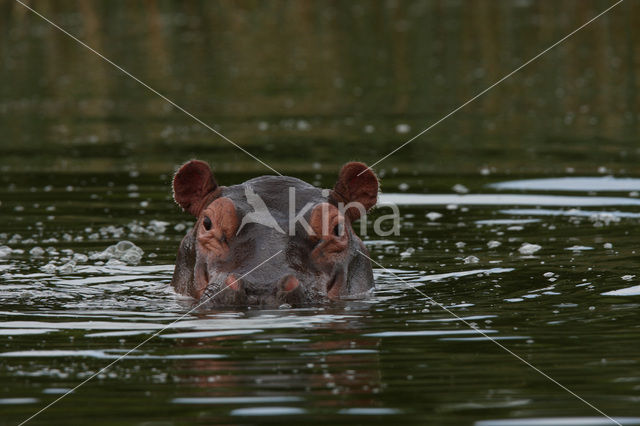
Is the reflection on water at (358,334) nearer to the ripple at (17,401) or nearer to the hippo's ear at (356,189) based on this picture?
the ripple at (17,401)

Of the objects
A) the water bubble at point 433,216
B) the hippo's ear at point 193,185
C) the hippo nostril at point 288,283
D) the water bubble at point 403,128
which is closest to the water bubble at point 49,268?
the hippo's ear at point 193,185

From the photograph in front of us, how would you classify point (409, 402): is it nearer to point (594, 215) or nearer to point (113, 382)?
point (113, 382)

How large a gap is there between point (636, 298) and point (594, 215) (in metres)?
4.63

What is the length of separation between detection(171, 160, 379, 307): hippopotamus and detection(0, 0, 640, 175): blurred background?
745 centimetres

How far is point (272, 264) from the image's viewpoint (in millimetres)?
9836

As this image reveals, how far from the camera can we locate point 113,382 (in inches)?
311

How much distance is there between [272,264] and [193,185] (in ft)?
5.21

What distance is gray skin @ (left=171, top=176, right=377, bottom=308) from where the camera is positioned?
9.70 meters

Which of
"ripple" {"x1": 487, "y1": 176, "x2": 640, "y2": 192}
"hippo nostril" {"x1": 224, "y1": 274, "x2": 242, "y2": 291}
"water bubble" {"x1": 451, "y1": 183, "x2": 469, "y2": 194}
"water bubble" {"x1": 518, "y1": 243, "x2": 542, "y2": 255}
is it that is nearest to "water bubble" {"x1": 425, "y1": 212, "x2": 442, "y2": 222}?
"water bubble" {"x1": 451, "y1": 183, "x2": 469, "y2": 194}

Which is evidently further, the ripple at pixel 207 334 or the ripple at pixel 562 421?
the ripple at pixel 207 334

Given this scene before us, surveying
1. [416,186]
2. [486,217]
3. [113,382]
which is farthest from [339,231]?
[416,186]

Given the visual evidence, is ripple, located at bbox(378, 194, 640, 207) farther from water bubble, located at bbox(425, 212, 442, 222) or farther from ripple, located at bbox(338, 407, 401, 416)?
ripple, located at bbox(338, 407, 401, 416)

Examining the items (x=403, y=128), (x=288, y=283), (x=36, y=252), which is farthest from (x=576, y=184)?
(x=288, y=283)

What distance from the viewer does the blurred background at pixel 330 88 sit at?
20.4 m
